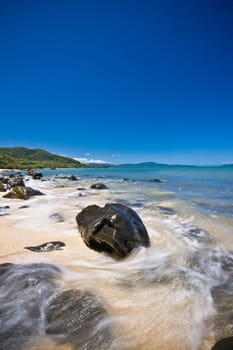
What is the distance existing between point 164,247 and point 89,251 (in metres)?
2.85

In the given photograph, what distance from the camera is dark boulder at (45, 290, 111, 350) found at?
292 cm

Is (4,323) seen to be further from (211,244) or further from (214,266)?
(211,244)

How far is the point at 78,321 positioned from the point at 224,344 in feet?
7.79

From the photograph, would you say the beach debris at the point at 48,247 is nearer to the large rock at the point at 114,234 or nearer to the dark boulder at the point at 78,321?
the large rock at the point at 114,234

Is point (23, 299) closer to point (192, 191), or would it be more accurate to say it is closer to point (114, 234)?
point (114, 234)

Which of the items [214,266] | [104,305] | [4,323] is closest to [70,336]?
[104,305]

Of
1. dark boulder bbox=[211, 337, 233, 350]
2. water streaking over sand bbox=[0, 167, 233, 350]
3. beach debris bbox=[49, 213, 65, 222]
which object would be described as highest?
dark boulder bbox=[211, 337, 233, 350]

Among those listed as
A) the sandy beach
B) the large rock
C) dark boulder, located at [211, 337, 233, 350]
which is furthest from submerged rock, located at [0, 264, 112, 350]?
the large rock

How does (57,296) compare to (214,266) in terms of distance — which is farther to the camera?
(214,266)

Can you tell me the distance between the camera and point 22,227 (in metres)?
8.45

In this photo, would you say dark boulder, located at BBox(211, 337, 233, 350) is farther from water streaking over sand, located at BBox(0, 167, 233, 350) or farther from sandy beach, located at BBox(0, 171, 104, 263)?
sandy beach, located at BBox(0, 171, 104, 263)

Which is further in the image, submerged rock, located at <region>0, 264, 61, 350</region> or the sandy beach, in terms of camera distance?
the sandy beach

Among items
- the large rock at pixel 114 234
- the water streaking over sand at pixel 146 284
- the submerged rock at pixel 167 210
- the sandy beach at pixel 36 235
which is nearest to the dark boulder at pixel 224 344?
the water streaking over sand at pixel 146 284

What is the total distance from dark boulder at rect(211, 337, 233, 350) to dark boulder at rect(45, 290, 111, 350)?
64.2 inches
